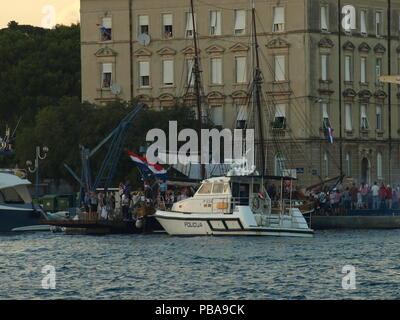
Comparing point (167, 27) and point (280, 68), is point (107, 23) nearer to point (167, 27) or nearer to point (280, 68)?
point (167, 27)

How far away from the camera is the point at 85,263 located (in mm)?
63094

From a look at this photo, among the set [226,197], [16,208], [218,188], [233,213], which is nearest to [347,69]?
[16,208]

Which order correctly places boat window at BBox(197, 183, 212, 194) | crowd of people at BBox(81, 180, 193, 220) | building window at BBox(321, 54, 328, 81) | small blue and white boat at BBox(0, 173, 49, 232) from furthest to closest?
building window at BBox(321, 54, 328, 81) → small blue and white boat at BBox(0, 173, 49, 232) → crowd of people at BBox(81, 180, 193, 220) → boat window at BBox(197, 183, 212, 194)

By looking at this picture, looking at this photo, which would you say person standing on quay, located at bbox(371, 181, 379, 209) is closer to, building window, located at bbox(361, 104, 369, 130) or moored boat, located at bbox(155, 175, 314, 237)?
moored boat, located at bbox(155, 175, 314, 237)

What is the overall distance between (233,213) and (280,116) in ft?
113

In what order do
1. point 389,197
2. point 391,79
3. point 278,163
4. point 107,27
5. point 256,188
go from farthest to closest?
point 107,27 < point 278,163 < point 391,79 < point 389,197 < point 256,188

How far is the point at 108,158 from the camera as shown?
94.7 meters

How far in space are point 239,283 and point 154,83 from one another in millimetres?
62495

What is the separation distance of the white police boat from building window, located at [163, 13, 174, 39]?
36.7 m

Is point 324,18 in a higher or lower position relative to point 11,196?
higher

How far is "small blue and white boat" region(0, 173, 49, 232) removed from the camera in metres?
87.1

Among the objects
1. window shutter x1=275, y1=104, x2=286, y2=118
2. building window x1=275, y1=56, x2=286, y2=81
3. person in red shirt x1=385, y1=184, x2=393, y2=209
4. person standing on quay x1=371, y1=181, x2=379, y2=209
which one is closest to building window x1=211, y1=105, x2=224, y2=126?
window shutter x1=275, y1=104, x2=286, y2=118

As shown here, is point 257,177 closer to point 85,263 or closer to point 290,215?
point 290,215

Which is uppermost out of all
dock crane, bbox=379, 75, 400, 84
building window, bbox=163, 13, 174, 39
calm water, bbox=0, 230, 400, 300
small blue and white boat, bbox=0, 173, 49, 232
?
building window, bbox=163, 13, 174, 39
